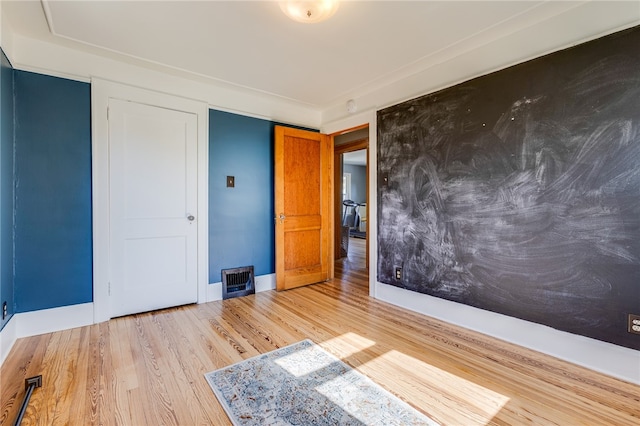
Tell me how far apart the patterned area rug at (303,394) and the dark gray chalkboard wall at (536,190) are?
1.37 meters

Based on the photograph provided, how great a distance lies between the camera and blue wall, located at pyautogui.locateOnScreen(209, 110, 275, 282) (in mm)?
3383

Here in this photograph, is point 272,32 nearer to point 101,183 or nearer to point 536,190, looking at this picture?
point 101,183

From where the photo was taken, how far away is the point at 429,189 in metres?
2.84

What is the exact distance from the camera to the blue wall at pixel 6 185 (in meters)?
2.10

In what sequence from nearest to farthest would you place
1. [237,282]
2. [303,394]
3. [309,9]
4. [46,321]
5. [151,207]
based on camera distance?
[303,394]
[309,9]
[46,321]
[151,207]
[237,282]

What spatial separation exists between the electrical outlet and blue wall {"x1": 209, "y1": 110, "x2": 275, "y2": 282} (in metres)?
3.32

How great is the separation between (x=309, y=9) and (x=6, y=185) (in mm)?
2621

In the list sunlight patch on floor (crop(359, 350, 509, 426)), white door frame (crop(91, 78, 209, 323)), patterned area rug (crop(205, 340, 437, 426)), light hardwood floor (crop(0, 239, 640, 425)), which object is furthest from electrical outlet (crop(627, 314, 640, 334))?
white door frame (crop(91, 78, 209, 323))

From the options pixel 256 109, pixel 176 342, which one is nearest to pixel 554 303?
pixel 176 342

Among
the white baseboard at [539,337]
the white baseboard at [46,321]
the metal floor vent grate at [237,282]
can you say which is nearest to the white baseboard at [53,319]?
the white baseboard at [46,321]

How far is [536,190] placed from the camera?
215cm

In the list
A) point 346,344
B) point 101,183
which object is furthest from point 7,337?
point 346,344

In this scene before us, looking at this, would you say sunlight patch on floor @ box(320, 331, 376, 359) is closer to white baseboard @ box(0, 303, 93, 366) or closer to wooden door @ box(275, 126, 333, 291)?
wooden door @ box(275, 126, 333, 291)

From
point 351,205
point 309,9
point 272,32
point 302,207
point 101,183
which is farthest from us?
point 351,205
